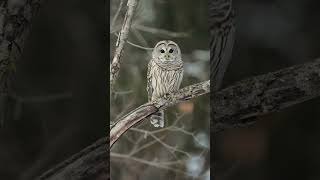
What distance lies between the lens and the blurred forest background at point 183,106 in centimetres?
209

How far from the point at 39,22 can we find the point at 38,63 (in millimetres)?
156

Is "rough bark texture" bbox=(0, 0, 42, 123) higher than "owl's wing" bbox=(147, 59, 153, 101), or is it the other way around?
"rough bark texture" bbox=(0, 0, 42, 123)

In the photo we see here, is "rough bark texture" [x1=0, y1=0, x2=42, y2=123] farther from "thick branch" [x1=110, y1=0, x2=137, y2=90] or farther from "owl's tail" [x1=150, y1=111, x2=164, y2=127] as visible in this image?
"owl's tail" [x1=150, y1=111, x2=164, y2=127]

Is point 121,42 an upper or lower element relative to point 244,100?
upper

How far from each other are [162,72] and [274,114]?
48 centimetres

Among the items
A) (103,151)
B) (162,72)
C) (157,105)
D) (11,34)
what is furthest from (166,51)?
(11,34)

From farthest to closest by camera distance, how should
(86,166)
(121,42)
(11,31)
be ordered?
(121,42) → (86,166) → (11,31)

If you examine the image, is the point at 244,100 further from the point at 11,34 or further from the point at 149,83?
the point at 11,34

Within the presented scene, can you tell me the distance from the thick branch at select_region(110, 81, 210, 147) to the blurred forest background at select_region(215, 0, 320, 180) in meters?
0.12

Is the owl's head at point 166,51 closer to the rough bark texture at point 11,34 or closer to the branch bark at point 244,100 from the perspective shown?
the branch bark at point 244,100

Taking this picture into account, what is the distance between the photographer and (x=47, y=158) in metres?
1.99

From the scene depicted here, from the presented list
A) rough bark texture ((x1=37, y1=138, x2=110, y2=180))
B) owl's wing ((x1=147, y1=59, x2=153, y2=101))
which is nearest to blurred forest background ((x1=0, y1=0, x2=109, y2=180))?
rough bark texture ((x1=37, y1=138, x2=110, y2=180))

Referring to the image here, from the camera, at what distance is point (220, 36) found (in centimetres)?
210

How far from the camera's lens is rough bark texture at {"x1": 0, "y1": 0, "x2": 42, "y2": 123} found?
A: 185cm
